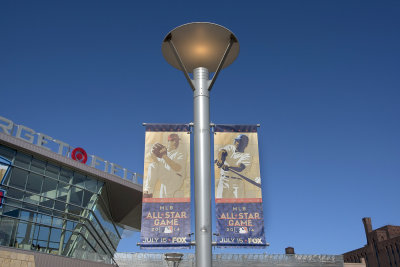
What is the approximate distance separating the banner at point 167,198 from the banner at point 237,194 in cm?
107

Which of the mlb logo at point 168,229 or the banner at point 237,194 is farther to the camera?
the banner at point 237,194

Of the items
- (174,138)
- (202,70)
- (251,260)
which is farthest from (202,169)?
(251,260)

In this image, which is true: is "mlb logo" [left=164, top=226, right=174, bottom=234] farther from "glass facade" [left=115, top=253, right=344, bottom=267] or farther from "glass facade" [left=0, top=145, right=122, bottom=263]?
"glass facade" [left=115, top=253, right=344, bottom=267]

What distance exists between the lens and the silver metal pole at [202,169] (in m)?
12.0

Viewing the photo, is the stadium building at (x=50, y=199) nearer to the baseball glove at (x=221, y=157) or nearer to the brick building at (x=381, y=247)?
the baseball glove at (x=221, y=157)

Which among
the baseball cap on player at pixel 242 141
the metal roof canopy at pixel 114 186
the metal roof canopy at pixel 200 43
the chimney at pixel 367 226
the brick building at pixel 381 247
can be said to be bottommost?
the baseball cap on player at pixel 242 141

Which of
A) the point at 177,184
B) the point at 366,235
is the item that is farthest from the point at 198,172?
the point at 366,235

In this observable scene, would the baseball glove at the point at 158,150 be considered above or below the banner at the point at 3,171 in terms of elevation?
below

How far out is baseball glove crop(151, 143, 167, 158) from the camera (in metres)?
14.6

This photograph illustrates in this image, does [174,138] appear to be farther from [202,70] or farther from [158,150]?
[202,70]

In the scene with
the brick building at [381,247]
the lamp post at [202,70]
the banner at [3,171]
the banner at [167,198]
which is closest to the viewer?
the lamp post at [202,70]

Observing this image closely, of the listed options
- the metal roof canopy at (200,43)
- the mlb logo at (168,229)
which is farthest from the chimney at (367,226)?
the mlb logo at (168,229)

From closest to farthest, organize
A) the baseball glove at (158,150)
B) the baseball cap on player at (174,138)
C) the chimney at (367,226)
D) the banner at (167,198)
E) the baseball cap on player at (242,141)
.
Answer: the banner at (167,198), the baseball glove at (158,150), the baseball cap on player at (174,138), the baseball cap on player at (242,141), the chimney at (367,226)

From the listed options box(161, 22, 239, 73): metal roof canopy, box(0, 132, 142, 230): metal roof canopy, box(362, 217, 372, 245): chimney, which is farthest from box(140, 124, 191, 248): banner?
box(362, 217, 372, 245): chimney
